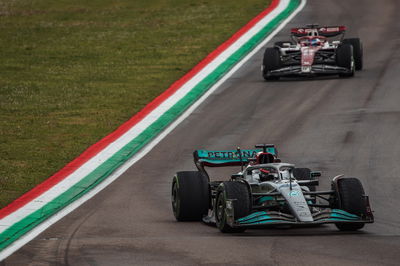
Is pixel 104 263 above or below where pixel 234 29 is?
below

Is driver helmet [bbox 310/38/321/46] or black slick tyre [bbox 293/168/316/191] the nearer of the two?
black slick tyre [bbox 293/168/316/191]

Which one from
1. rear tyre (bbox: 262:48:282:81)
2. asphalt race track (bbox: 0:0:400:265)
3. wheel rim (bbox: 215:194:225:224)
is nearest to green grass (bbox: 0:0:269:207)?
asphalt race track (bbox: 0:0:400:265)

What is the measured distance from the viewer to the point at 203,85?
31.3 metres

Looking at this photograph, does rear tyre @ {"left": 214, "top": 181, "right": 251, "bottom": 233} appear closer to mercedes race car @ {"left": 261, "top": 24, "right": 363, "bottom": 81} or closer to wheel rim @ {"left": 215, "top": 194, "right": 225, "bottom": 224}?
wheel rim @ {"left": 215, "top": 194, "right": 225, "bottom": 224}

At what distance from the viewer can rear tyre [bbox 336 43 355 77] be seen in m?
30.3

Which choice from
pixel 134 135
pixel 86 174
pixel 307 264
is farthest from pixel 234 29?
pixel 307 264

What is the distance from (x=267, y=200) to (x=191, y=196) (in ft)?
4.92

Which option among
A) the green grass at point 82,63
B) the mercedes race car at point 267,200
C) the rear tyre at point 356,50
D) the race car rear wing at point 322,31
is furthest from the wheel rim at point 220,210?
the rear tyre at point 356,50

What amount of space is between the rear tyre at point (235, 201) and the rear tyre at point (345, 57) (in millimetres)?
16372

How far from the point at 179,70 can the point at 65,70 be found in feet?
13.5

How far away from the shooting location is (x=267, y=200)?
578 inches

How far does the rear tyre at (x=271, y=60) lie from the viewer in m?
30.7

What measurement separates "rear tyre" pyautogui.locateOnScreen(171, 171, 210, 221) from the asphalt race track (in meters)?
0.24

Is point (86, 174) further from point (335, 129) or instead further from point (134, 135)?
point (335, 129)
